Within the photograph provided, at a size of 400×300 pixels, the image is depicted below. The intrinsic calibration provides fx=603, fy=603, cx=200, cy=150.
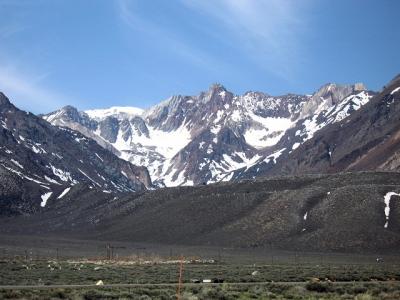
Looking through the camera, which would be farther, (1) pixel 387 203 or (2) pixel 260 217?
(2) pixel 260 217

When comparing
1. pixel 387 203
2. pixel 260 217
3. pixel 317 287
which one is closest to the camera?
pixel 317 287

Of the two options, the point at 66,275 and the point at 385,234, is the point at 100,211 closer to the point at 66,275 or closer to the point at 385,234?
the point at 385,234

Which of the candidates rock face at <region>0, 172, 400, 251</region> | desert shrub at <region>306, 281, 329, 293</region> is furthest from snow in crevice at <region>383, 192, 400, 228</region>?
desert shrub at <region>306, 281, 329, 293</region>

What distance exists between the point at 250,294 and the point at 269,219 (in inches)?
4091

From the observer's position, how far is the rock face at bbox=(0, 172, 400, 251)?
11852 centimetres

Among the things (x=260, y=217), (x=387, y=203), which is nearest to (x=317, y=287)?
(x=387, y=203)

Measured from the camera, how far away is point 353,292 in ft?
120

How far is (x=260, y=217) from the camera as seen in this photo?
140 metres

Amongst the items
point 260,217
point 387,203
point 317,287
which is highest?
point 387,203

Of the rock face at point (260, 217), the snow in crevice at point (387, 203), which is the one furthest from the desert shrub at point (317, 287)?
the snow in crevice at point (387, 203)

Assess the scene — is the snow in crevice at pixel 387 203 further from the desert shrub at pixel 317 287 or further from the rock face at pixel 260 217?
the desert shrub at pixel 317 287

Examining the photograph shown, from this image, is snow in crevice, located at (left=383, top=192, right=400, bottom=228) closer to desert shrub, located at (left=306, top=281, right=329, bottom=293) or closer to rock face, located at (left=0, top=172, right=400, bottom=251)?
rock face, located at (left=0, top=172, right=400, bottom=251)

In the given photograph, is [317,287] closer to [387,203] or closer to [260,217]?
[387,203]

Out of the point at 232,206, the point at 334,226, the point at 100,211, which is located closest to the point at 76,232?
the point at 100,211
